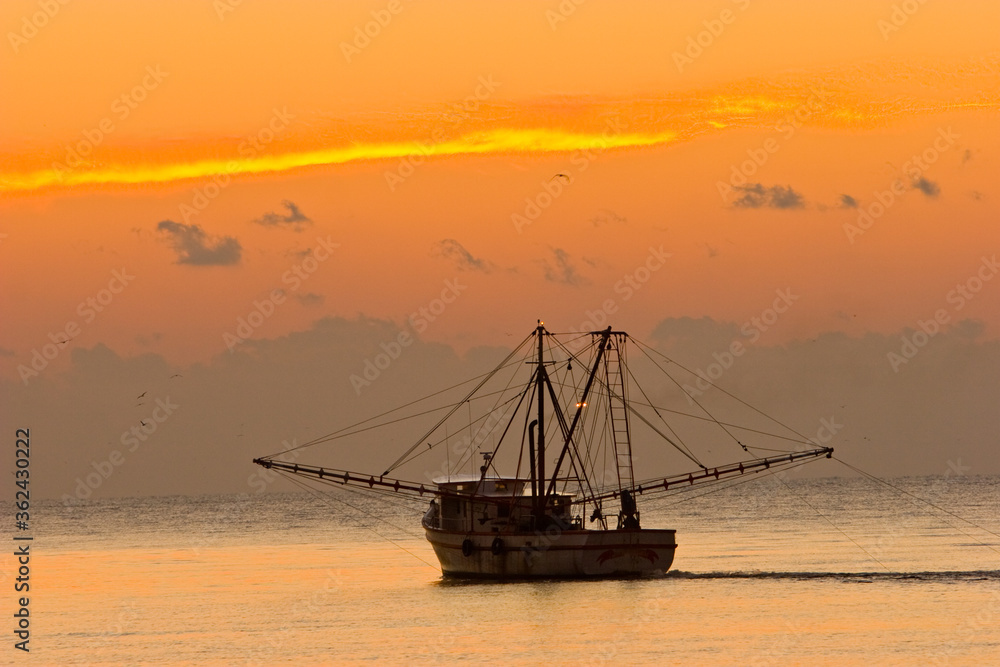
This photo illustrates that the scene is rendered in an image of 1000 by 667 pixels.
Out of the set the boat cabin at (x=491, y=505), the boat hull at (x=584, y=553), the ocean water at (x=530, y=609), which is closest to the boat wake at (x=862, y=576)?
the ocean water at (x=530, y=609)

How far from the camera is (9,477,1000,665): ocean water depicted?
166 ft

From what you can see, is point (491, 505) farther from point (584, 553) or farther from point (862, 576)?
point (862, 576)

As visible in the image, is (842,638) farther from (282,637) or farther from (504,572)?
(504,572)

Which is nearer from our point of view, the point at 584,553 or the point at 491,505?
the point at 584,553

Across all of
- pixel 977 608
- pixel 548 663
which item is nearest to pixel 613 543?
pixel 977 608

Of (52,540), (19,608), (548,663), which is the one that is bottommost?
(548,663)

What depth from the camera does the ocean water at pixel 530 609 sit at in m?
50.6

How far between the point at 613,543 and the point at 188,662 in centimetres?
2593

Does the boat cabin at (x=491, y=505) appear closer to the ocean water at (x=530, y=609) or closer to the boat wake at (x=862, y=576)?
the ocean water at (x=530, y=609)

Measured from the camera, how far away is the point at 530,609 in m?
62.7

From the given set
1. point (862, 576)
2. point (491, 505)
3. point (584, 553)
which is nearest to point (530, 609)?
point (584, 553)

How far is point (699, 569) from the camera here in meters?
82.6

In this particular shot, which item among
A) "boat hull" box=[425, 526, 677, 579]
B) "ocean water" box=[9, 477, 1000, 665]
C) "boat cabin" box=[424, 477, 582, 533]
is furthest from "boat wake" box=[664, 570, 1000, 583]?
"boat cabin" box=[424, 477, 582, 533]

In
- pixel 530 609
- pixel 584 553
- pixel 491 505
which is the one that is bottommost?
pixel 530 609
